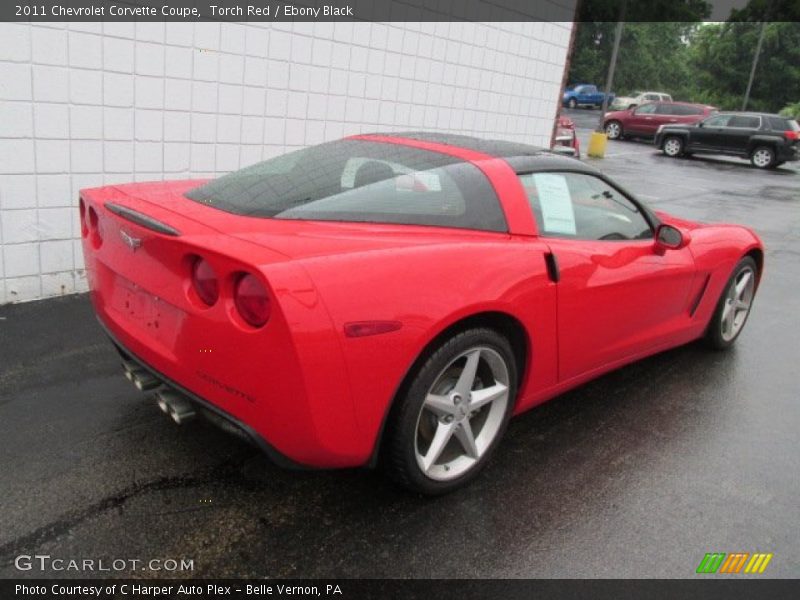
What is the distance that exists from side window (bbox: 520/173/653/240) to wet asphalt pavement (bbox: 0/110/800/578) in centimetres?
94

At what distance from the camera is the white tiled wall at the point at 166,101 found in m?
4.23

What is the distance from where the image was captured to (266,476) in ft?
8.93

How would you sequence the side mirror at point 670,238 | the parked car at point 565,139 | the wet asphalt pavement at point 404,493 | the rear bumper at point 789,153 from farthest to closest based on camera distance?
1. the rear bumper at point 789,153
2. the parked car at point 565,139
3. the side mirror at point 670,238
4. the wet asphalt pavement at point 404,493

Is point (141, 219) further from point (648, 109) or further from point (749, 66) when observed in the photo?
point (749, 66)

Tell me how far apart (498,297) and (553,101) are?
7.60 m

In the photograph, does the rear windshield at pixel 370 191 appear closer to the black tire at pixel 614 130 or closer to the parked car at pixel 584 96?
the black tire at pixel 614 130

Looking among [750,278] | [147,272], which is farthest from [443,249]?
[750,278]

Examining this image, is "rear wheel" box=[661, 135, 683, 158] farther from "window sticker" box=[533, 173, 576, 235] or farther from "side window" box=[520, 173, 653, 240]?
"window sticker" box=[533, 173, 576, 235]

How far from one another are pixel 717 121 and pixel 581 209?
21.3 m

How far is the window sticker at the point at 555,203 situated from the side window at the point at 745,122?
2094 centimetres

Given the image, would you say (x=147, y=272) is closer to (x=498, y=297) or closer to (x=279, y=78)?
(x=498, y=297)

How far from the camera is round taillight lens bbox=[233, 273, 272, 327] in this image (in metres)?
2.07

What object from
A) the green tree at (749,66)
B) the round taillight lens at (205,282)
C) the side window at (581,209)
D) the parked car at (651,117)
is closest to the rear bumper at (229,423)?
the round taillight lens at (205,282)

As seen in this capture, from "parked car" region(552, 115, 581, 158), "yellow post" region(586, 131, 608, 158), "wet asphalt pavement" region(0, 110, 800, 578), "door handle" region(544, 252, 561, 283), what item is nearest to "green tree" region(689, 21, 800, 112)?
"yellow post" region(586, 131, 608, 158)
